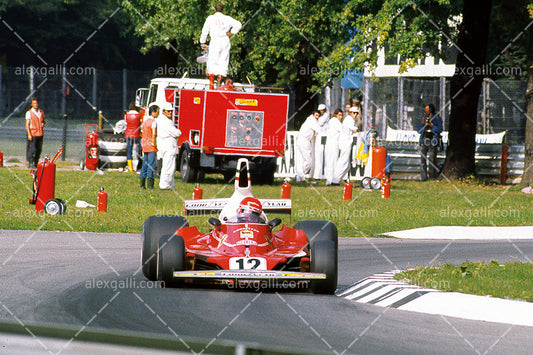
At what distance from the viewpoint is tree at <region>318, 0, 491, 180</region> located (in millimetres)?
24500

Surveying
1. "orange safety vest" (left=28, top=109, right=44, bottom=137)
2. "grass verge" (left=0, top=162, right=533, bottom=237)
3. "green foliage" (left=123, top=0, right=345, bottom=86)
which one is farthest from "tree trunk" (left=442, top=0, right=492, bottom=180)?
"orange safety vest" (left=28, top=109, right=44, bottom=137)

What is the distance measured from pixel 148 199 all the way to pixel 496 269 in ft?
31.7

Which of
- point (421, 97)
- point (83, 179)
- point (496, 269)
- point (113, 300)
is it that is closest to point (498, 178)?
point (421, 97)

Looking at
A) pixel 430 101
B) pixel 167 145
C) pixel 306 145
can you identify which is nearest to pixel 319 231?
pixel 167 145

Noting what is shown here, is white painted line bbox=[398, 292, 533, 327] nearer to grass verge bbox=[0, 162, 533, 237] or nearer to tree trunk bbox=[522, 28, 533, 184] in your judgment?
grass verge bbox=[0, 162, 533, 237]

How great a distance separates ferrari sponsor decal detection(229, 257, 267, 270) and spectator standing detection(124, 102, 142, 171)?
17209 millimetres

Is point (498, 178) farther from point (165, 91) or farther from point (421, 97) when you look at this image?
point (165, 91)

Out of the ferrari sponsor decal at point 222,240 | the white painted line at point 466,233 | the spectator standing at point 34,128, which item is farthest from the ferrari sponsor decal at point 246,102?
the ferrari sponsor decal at point 222,240

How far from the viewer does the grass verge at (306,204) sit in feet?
53.6

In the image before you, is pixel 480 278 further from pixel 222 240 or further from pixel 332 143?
pixel 332 143

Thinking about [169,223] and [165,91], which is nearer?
[169,223]

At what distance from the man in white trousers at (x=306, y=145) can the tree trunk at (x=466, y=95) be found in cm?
411

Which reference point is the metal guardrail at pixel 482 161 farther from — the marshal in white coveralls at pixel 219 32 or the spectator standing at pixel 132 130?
the marshal in white coveralls at pixel 219 32

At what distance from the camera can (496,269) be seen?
1095 cm
